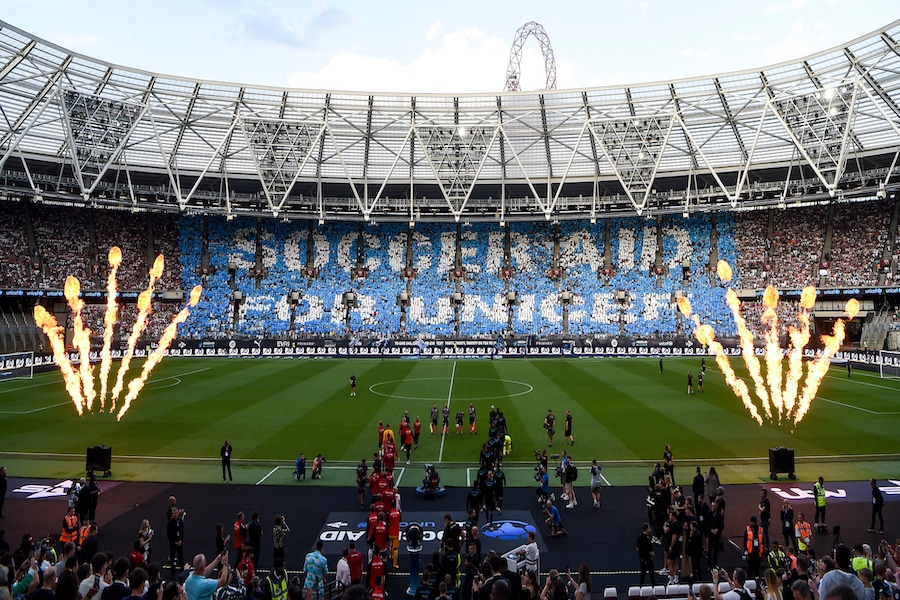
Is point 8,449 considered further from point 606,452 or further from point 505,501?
point 606,452

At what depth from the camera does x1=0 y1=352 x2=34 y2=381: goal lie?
42.7 metres

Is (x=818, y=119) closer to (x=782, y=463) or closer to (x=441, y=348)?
(x=441, y=348)

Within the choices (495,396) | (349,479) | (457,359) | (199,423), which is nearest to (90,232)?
(457,359)

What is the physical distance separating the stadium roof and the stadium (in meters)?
0.37

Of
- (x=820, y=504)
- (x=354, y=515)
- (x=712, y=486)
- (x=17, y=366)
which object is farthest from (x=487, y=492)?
(x=17, y=366)

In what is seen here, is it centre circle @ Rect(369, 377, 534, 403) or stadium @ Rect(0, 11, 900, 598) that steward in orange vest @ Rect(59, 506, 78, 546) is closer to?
stadium @ Rect(0, 11, 900, 598)

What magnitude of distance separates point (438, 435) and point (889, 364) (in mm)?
39460

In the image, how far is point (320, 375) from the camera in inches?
1738

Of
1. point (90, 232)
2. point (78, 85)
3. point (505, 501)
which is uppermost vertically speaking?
point (78, 85)

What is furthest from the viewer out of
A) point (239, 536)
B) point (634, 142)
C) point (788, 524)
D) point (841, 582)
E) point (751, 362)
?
point (634, 142)

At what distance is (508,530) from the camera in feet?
49.9

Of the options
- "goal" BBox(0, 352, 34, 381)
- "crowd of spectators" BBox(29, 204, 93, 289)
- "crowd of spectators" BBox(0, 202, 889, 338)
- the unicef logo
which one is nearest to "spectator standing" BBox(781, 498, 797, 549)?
the unicef logo

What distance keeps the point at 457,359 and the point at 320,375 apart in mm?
16028

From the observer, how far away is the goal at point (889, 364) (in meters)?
42.3
